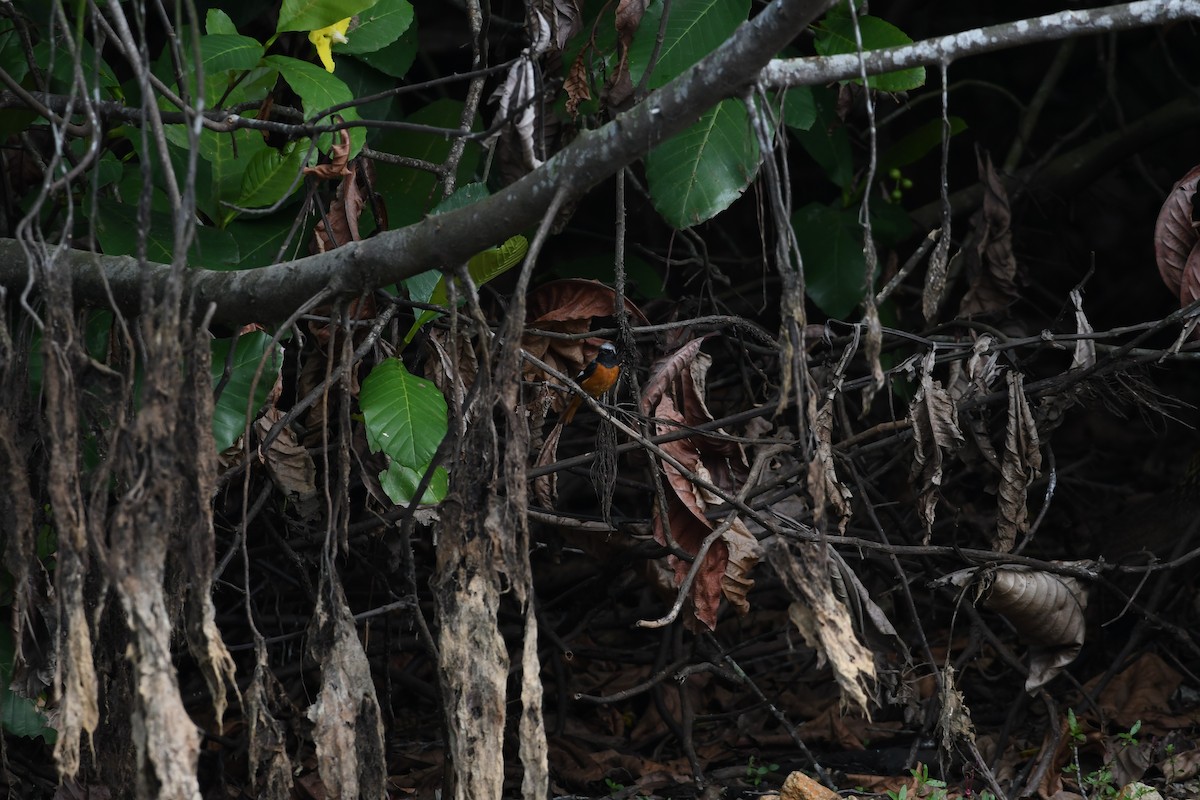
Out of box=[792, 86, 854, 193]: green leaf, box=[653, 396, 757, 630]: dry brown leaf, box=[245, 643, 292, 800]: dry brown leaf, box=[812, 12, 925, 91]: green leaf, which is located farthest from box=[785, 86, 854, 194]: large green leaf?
box=[245, 643, 292, 800]: dry brown leaf

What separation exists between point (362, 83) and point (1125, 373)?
6.92 ft

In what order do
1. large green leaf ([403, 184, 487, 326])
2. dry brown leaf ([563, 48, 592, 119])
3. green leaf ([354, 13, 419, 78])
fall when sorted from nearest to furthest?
large green leaf ([403, 184, 487, 326]), dry brown leaf ([563, 48, 592, 119]), green leaf ([354, 13, 419, 78])

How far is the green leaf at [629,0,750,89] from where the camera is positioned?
2.62 m

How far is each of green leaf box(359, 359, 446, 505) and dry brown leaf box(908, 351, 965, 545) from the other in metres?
1.06

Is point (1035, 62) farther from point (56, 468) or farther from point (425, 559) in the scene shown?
point (56, 468)

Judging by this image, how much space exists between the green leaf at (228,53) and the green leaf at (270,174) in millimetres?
182

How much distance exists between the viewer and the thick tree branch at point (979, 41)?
5.75 ft

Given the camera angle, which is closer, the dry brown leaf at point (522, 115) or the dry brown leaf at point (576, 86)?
the dry brown leaf at point (522, 115)

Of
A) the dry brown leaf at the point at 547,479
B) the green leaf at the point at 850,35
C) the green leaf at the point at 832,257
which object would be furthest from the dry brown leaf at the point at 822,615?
the green leaf at the point at 832,257

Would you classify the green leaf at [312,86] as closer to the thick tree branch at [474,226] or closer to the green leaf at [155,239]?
the green leaf at [155,239]

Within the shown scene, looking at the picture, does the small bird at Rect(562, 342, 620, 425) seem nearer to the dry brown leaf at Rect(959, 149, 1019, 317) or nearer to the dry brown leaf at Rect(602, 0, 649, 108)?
the dry brown leaf at Rect(602, 0, 649, 108)

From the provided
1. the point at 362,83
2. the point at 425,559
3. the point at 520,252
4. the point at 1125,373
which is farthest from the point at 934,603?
the point at 362,83

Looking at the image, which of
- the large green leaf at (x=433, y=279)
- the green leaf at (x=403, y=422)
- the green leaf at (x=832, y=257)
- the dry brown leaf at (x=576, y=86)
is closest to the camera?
the green leaf at (x=403, y=422)

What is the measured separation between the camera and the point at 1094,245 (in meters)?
5.15
